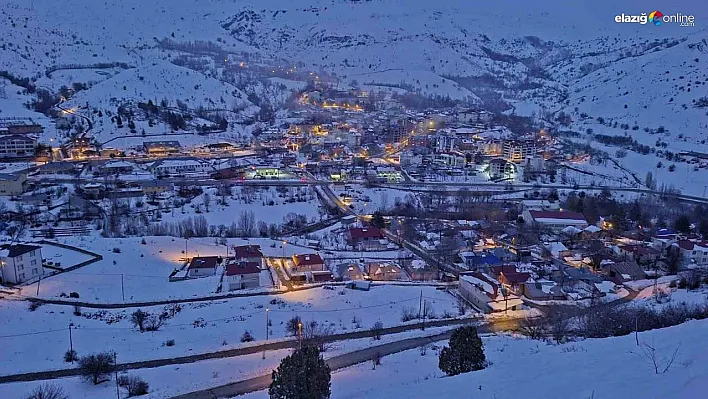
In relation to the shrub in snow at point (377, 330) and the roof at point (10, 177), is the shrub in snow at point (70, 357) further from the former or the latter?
the roof at point (10, 177)

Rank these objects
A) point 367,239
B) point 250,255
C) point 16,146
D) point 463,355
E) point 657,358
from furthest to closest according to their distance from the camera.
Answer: point 16,146 < point 367,239 < point 250,255 < point 463,355 < point 657,358

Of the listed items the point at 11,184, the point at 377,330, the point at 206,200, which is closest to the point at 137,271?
the point at 377,330

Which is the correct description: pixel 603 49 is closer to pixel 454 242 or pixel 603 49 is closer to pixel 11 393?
pixel 454 242

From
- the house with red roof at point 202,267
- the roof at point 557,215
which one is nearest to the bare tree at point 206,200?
the house with red roof at point 202,267

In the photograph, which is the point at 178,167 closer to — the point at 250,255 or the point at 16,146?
the point at 16,146

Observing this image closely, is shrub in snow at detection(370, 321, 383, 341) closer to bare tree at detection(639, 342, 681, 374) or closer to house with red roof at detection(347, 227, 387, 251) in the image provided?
bare tree at detection(639, 342, 681, 374)

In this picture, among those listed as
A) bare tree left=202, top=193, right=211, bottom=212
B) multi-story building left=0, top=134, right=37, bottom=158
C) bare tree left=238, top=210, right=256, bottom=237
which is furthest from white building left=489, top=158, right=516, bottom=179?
multi-story building left=0, top=134, right=37, bottom=158

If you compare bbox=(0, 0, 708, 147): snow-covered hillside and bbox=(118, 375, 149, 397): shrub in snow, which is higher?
bbox=(0, 0, 708, 147): snow-covered hillside
